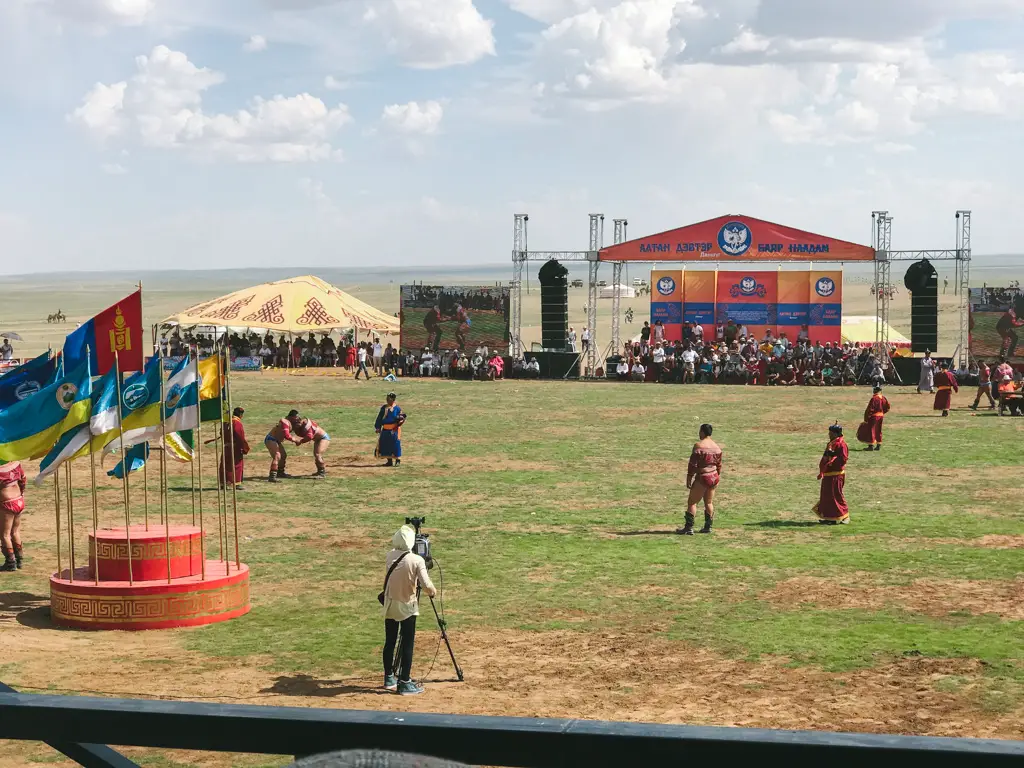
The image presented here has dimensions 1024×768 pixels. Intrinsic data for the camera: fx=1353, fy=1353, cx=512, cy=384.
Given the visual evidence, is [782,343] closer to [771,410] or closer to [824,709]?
[771,410]

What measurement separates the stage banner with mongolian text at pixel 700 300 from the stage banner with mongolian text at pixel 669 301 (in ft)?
0.79

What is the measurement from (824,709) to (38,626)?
26.8ft

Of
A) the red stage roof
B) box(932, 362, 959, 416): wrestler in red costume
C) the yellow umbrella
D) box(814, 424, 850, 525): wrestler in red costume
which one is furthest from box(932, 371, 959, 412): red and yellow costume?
the yellow umbrella

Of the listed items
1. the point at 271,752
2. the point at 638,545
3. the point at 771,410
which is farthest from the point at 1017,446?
the point at 271,752

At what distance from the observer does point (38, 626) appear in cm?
1418

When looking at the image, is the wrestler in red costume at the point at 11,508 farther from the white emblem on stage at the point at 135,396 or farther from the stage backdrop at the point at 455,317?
the stage backdrop at the point at 455,317

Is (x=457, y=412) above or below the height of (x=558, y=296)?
below

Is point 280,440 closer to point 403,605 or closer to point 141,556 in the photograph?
point 141,556

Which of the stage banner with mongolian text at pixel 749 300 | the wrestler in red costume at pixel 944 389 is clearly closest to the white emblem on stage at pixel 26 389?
the wrestler in red costume at pixel 944 389

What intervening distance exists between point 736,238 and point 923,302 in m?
7.26

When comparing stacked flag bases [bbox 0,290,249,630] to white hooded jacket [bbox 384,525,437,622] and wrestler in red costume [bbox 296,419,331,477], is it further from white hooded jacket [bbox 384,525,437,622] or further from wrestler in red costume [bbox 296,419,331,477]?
wrestler in red costume [bbox 296,419,331,477]

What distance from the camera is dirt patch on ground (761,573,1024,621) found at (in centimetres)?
1448

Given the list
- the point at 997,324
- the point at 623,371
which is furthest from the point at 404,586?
the point at 997,324

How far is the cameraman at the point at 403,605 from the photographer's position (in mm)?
11492
